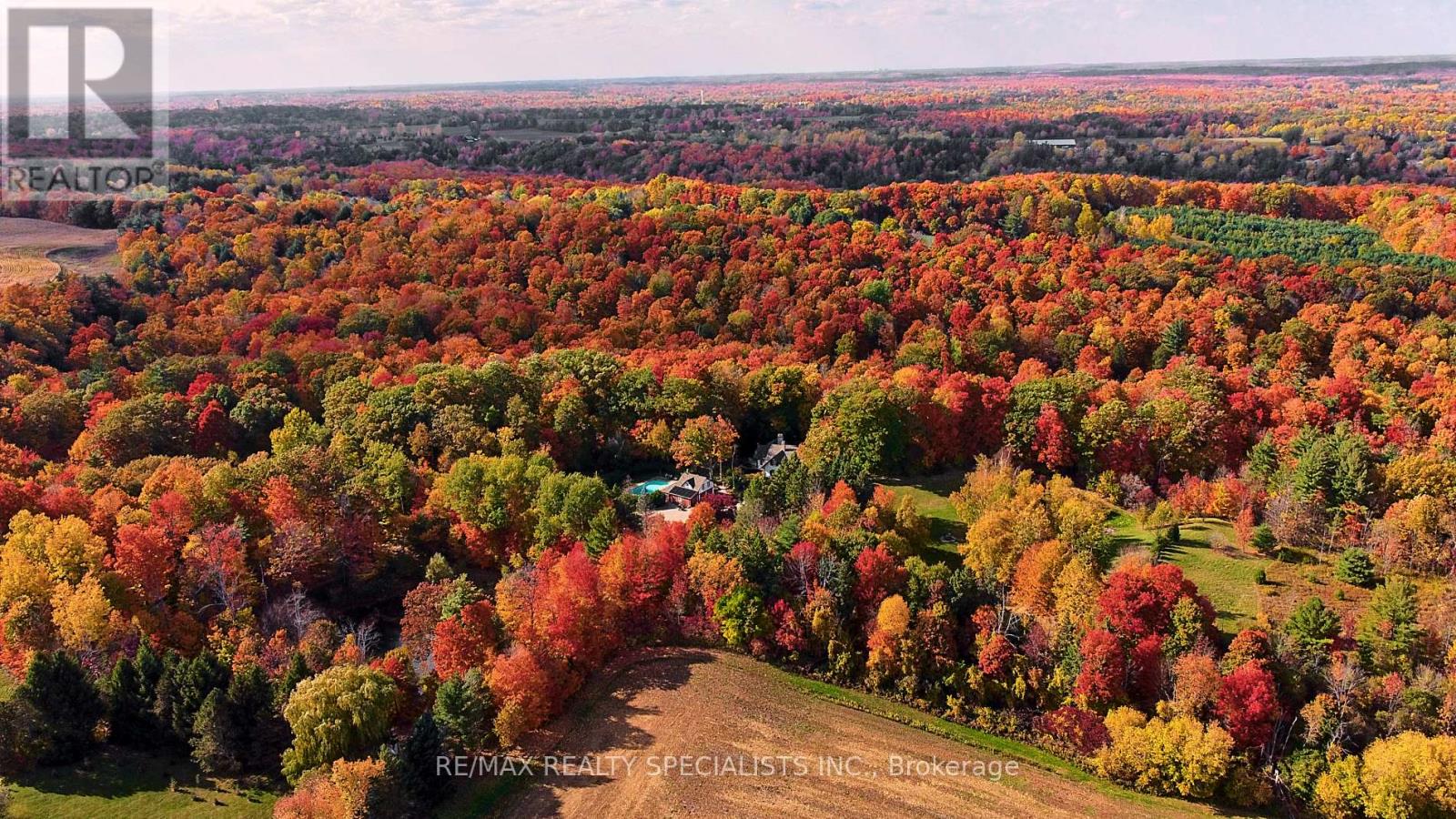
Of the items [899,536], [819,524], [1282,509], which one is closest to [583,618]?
[819,524]

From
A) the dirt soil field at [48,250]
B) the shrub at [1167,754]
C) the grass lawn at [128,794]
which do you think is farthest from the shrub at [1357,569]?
the dirt soil field at [48,250]

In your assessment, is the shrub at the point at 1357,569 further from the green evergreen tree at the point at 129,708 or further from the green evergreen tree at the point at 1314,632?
the green evergreen tree at the point at 129,708

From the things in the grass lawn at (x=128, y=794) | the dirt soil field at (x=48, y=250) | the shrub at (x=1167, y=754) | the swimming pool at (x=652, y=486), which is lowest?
the grass lawn at (x=128, y=794)

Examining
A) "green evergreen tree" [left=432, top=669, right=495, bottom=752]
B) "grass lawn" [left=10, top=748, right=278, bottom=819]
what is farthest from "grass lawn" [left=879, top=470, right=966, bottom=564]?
"grass lawn" [left=10, top=748, right=278, bottom=819]

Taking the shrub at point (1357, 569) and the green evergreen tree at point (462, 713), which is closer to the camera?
the green evergreen tree at point (462, 713)

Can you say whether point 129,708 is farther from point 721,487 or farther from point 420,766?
point 721,487

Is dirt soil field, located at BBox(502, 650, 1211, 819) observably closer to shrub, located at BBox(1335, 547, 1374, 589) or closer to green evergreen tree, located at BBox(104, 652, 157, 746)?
green evergreen tree, located at BBox(104, 652, 157, 746)

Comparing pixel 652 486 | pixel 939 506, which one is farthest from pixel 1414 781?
pixel 652 486
